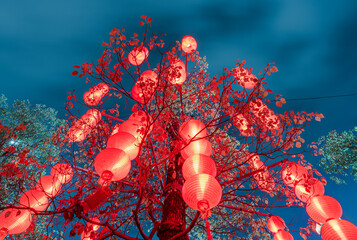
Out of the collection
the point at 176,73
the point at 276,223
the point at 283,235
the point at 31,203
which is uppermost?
the point at 176,73

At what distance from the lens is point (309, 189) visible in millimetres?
3592

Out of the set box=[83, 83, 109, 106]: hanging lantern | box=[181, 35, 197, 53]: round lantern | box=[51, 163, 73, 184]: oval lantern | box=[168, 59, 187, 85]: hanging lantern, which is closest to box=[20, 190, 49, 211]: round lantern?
box=[51, 163, 73, 184]: oval lantern

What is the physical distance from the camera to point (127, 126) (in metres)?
4.09

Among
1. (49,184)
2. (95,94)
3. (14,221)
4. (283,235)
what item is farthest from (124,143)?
(283,235)

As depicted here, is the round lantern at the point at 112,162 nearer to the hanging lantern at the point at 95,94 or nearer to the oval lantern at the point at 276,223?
the hanging lantern at the point at 95,94

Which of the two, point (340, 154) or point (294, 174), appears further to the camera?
point (340, 154)

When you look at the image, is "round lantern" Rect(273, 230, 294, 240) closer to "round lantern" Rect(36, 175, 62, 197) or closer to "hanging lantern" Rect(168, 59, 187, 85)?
"hanging lantern" Rect(168, 59, 187, 85)

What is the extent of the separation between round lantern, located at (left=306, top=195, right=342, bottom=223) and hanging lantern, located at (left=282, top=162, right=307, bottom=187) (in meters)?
0.44

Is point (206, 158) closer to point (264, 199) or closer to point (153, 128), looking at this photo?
point (153, 128)

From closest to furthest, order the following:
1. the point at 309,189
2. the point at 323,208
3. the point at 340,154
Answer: the point at 323,208
the point at 309,189
the point at 340,154

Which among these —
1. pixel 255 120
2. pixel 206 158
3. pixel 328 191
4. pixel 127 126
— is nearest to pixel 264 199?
pixel 255 120

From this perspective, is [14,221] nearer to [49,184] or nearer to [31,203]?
[31,203]

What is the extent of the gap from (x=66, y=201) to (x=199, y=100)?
241 inches

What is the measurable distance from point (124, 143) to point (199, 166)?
1.32m
